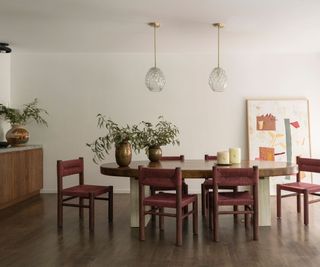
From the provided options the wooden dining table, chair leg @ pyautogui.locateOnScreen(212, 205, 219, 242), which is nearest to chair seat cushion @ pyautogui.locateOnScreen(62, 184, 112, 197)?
the wooden dining table

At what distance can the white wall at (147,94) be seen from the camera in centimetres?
622

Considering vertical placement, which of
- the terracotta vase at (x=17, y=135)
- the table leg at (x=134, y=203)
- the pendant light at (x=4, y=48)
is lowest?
the table leg at (x=134, y=203)

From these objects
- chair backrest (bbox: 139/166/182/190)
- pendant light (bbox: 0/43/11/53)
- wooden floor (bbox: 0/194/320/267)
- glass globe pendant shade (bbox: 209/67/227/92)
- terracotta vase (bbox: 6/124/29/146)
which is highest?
pendant light (bbox: 0/43/11/53)

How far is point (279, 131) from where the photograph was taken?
20.2 ft

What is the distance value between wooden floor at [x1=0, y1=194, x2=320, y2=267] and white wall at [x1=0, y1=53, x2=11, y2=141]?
6.66ft

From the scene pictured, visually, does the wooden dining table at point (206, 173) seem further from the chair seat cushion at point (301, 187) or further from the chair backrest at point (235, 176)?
the chair seat cushion at point (301, 187)

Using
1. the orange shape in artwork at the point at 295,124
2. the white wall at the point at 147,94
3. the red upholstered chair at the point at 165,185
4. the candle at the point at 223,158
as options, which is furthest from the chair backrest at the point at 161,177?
the orange shape in artwork at the point at 295,124

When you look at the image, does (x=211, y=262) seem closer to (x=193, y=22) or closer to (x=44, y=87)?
(x=193, y=22)

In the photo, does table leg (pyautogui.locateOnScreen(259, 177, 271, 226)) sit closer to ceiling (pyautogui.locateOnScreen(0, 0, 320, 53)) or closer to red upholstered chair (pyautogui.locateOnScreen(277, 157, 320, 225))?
red upholstered chair (pyautogui.locateOnScreen(277, 157, 320, 225))

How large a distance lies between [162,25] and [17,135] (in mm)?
2837

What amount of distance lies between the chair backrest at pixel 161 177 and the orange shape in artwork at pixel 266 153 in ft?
10.1

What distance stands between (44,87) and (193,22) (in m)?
3.04

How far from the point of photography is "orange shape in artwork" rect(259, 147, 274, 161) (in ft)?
20.1

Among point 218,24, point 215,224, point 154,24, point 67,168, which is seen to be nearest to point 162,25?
point 154,24
